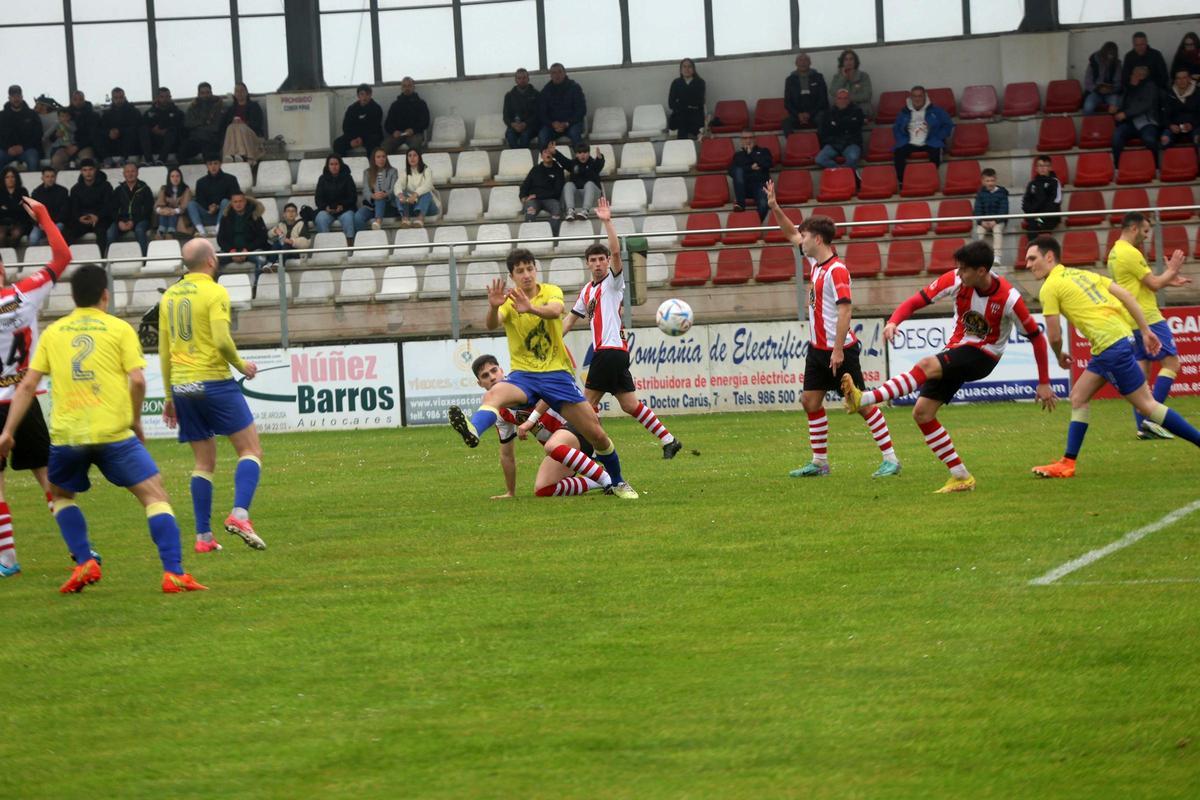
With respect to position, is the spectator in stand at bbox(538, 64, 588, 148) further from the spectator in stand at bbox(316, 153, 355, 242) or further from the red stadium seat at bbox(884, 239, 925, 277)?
the red stadium seat at bbox(884, 239, 925, 277)

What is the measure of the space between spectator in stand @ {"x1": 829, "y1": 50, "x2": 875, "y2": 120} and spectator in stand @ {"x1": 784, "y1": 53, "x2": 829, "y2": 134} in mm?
350

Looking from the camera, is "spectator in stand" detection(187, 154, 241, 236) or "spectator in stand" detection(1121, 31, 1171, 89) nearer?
"spectator in stand" detection(1121, 31, 1171, 89)

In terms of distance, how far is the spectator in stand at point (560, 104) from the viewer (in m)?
29.1

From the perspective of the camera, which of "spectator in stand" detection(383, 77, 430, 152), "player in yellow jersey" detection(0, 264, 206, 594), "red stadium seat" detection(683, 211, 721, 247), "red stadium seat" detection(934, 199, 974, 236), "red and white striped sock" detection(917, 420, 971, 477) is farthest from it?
"spectator in stand" detection(383, 77, 430, 152)

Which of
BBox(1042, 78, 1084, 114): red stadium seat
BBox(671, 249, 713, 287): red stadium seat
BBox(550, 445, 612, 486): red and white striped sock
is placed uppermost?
BBox(1042, 78, 1084, 114): red stadium seat

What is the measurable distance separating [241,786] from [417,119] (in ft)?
84.5

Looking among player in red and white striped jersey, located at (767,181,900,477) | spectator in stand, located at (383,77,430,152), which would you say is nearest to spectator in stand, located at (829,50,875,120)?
spectator in stand, located at (383,77,430,152)

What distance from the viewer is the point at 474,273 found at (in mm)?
25062

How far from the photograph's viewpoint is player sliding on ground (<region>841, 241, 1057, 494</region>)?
11719 mm

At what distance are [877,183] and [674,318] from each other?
10586 millimetres

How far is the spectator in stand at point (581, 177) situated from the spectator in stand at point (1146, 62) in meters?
9.15

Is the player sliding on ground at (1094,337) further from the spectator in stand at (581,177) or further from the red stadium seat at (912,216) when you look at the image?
the spectator in stand at (581,177)

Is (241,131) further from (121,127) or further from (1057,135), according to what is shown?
(1057,135)

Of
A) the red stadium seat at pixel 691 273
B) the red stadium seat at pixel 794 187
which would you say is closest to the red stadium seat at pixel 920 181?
the red stadium seat at pixel 794 187
